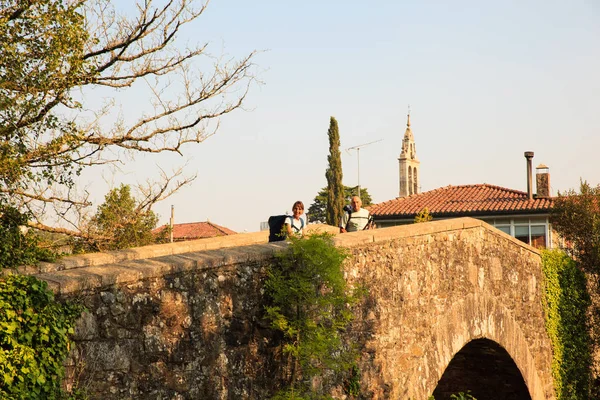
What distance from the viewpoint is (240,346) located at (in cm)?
703

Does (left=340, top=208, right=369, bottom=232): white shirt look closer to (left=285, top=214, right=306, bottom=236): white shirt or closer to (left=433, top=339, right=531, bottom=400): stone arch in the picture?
(left=285, top=214, right=306, bottom=236): white shirt

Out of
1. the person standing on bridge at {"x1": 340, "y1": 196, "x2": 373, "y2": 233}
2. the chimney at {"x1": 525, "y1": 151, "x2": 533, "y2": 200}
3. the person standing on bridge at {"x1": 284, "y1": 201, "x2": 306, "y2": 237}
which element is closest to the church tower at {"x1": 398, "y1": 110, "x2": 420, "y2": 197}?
the chimney at {"x1": 525, "y1": 151, "x2": 533, "y2": 200}

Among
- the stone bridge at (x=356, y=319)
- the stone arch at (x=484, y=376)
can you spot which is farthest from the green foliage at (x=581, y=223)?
the stone arch at (x=484, y=376)

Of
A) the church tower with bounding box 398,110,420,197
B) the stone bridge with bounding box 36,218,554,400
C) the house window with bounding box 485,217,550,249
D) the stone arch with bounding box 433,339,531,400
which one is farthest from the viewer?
the church tower with bounding box 398,110,420,197

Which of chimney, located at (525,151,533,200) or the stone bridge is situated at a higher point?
chimney, located at (525,151,533,200)

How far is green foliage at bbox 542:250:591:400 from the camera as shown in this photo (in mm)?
16219

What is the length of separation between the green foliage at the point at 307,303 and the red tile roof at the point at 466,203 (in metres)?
22.9

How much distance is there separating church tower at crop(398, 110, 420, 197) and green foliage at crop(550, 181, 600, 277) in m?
20.1

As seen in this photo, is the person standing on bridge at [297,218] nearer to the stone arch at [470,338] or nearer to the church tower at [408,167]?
the stone arch at [470,338]

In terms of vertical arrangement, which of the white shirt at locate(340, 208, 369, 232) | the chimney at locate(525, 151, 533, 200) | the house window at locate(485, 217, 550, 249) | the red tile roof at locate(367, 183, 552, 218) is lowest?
the white shirt at locate(340, 208, 369, 232)

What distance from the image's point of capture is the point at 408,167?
41.1 meters

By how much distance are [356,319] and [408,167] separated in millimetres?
32764

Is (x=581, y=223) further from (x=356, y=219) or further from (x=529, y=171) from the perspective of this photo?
(x=529, y=171)

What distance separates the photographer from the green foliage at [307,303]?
7.36m
